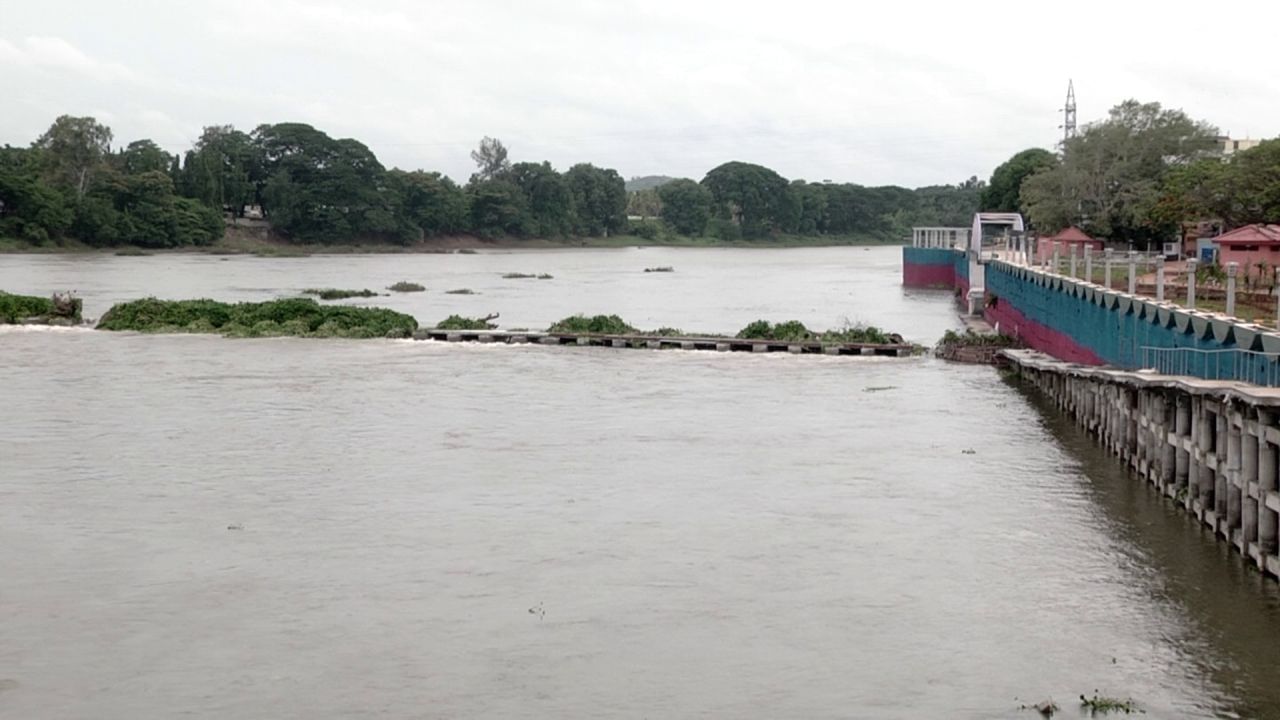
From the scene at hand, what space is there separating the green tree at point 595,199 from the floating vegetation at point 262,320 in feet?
422

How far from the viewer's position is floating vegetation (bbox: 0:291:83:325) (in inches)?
2023

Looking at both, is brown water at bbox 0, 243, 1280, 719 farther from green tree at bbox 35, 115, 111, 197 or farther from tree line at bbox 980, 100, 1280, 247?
green tree at bbox 35, 115, 111, 197

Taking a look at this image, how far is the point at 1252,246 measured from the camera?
121 feet

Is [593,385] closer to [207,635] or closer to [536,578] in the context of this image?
[536,578]

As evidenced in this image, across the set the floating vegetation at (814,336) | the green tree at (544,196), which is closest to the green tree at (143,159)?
the green tree at (544,196)

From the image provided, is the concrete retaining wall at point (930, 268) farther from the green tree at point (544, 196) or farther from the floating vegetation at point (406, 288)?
the green tree at point (544, 196)


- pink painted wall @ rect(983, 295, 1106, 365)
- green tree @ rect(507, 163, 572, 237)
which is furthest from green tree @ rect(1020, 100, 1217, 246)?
green tree @ rect(507, 163, 572, 237)

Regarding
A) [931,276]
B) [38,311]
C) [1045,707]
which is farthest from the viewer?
[931,276]

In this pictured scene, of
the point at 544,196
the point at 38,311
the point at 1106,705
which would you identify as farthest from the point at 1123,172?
the point at 544,196

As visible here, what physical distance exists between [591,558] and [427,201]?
5546 inches

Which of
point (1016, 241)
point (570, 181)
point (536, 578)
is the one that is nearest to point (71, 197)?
point (570, 181)

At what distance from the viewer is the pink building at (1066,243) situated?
2035 inches

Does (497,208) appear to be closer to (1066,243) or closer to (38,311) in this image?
(1066,243)

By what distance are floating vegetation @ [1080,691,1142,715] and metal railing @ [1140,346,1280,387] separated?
594 centimetres
